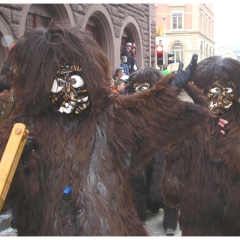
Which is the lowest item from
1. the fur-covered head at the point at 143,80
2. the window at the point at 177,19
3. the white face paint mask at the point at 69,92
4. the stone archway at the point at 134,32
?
the fur-covered head at the point at 143,80

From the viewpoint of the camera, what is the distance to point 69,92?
2.66m

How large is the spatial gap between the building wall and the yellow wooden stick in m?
23.9

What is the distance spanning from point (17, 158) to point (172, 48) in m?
28.4

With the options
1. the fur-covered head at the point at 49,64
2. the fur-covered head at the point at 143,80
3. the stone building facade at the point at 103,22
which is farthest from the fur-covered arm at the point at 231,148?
the stone building facade at the point at 103,22

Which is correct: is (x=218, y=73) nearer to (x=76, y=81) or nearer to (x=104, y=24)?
(x=76, y=81)

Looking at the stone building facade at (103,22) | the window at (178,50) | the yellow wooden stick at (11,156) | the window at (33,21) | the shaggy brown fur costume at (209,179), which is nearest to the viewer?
the yellow wooden stick at (11,156)

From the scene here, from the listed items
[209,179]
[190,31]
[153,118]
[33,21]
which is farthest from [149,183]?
[190,31]

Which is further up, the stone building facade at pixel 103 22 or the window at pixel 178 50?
the stone building facade at pixel 103 22

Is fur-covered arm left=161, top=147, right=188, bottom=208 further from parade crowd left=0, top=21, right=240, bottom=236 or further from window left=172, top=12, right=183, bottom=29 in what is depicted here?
window left=172, top=12, right=183, bottom=29

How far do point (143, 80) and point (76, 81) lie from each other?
3029mm

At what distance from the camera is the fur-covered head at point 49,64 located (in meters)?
2.67

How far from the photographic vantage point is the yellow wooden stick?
7.88ft

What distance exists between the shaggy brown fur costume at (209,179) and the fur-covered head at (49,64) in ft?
3.36

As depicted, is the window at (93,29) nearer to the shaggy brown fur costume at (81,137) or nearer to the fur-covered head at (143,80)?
the fur-covered head at (143,80)
